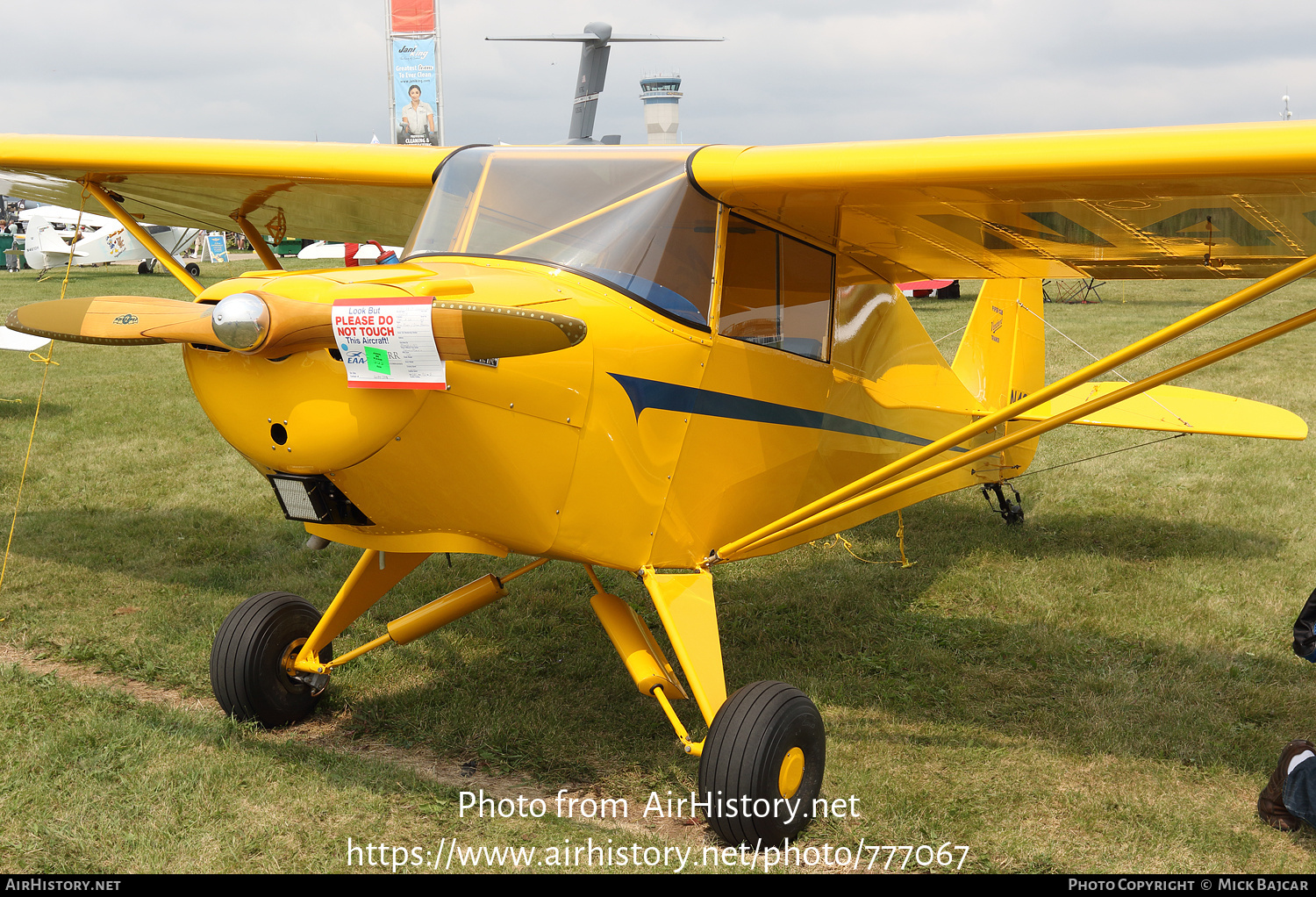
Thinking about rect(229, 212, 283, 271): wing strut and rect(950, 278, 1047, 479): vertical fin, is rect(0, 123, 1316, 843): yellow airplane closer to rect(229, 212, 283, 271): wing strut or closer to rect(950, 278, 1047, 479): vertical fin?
rect(229, 212, 283, 271): wing strut

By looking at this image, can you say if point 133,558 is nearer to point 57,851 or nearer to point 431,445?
point 57,851

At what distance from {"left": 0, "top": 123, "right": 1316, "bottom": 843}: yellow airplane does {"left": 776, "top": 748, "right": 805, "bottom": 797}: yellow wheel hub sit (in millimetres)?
13

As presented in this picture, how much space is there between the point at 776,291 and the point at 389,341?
208cm

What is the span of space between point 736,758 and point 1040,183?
2426 millimetres

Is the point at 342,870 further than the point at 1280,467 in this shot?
No

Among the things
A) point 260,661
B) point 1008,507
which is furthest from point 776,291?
point 1008,507

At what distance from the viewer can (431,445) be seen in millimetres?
3285

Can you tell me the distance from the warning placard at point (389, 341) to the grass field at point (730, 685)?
6.08ft

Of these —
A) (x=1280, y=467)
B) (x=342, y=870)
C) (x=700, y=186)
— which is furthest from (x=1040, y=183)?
(x=1280, y=467)

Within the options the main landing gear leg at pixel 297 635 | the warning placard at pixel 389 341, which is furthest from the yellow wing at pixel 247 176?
the warning placard at pixel 389 341

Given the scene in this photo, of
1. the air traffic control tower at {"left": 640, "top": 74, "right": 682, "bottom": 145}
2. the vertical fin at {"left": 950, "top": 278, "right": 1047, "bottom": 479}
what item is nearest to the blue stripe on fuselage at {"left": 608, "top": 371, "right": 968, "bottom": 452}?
the vertical fin at {"left": 950, "top": 278, "right": 1047, "bottom": 479}

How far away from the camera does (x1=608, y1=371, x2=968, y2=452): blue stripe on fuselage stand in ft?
12.3

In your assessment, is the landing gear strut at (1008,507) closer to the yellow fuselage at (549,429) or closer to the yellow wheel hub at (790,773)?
the yellow fuselage at (549,429)

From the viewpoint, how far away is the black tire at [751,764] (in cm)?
364
